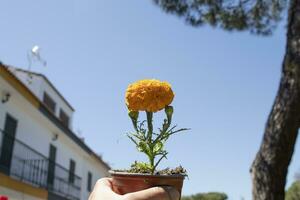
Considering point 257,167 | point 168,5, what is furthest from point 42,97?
point 257,167

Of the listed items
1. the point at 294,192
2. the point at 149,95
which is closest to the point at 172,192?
the point at 149,95

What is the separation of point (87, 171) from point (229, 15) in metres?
19.6

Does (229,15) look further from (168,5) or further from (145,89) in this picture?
(145,89)

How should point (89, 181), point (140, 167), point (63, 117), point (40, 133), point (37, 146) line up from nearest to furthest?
point (140, 167), point (37, 146), point (40, 133), point (63, 117), point (89, 181)

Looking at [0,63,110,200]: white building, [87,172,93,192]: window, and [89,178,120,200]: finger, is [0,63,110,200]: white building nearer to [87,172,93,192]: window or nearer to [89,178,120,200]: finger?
[87,172,93,192]: window

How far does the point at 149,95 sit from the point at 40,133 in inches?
701

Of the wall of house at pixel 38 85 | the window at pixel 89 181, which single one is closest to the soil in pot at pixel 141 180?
the wall of house at pixel 38 85

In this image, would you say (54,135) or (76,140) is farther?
(76,140)

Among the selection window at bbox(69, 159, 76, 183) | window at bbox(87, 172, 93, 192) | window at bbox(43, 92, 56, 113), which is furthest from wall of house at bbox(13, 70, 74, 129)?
window at bbox(87, 172, 93, 192)

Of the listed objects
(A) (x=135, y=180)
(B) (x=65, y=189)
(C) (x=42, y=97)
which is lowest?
(A) (x=135, y=180)

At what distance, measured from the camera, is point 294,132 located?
17.8 feet

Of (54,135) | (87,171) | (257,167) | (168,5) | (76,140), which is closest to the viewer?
(257,167)

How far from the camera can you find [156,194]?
4.52ft

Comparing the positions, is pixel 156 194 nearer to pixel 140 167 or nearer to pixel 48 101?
pixel 140 167
